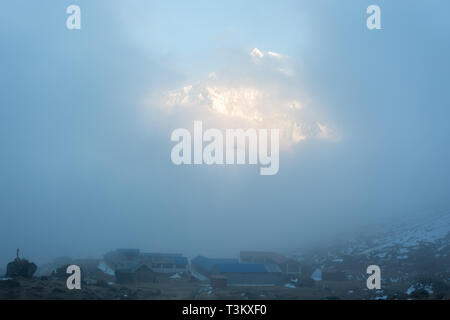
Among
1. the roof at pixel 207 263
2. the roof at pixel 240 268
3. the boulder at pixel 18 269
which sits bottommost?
the roof at pixel 207 263

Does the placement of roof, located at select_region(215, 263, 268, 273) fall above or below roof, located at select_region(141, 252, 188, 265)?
above

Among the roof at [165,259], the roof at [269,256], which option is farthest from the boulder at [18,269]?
the roof at [269,256]

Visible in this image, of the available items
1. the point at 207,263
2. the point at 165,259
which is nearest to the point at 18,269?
the point at 207,263

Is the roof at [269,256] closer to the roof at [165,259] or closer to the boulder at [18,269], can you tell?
the roof at [165,259]

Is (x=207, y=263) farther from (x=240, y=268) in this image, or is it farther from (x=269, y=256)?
(x=269, y=256)

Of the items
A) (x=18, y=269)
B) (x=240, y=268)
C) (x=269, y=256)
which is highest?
(x=18, y=269)

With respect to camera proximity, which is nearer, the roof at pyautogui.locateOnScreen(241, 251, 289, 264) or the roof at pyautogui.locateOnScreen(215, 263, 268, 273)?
the roof at pyautogui.locateOnScreen(215, 263, 268, 273)

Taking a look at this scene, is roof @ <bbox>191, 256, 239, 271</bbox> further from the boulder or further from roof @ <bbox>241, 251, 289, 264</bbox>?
the boulder

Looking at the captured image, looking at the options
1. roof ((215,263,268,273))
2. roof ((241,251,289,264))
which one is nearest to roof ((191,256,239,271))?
roof ((215,263,268,273))

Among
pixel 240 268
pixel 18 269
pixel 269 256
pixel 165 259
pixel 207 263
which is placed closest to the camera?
pixel 18 269
